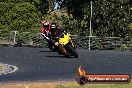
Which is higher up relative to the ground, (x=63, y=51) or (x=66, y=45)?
(x=66, y=45)

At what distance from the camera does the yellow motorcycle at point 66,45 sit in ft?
82.8

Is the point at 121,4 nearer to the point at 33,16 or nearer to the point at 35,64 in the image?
the point at 33,16

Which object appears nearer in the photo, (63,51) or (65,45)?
(65,45)

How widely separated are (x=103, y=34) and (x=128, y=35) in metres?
1.96

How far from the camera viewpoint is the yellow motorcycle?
994 inches

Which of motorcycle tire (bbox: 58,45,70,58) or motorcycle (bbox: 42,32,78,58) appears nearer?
motorcycle (bbox: 42,32,78,58)

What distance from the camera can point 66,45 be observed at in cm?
2536

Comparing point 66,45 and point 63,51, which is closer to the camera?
point 66,45

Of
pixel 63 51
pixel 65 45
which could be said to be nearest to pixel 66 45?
pixel 65 45

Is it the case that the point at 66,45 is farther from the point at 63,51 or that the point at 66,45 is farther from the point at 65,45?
the point at 63,51

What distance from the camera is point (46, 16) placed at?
47281 millimetres

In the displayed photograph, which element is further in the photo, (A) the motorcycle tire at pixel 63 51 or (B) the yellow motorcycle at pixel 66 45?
(A) the motorcycle tire at pixel 63 51

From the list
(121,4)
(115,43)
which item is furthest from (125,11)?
(115,43)

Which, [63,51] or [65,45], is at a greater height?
[65,45]
